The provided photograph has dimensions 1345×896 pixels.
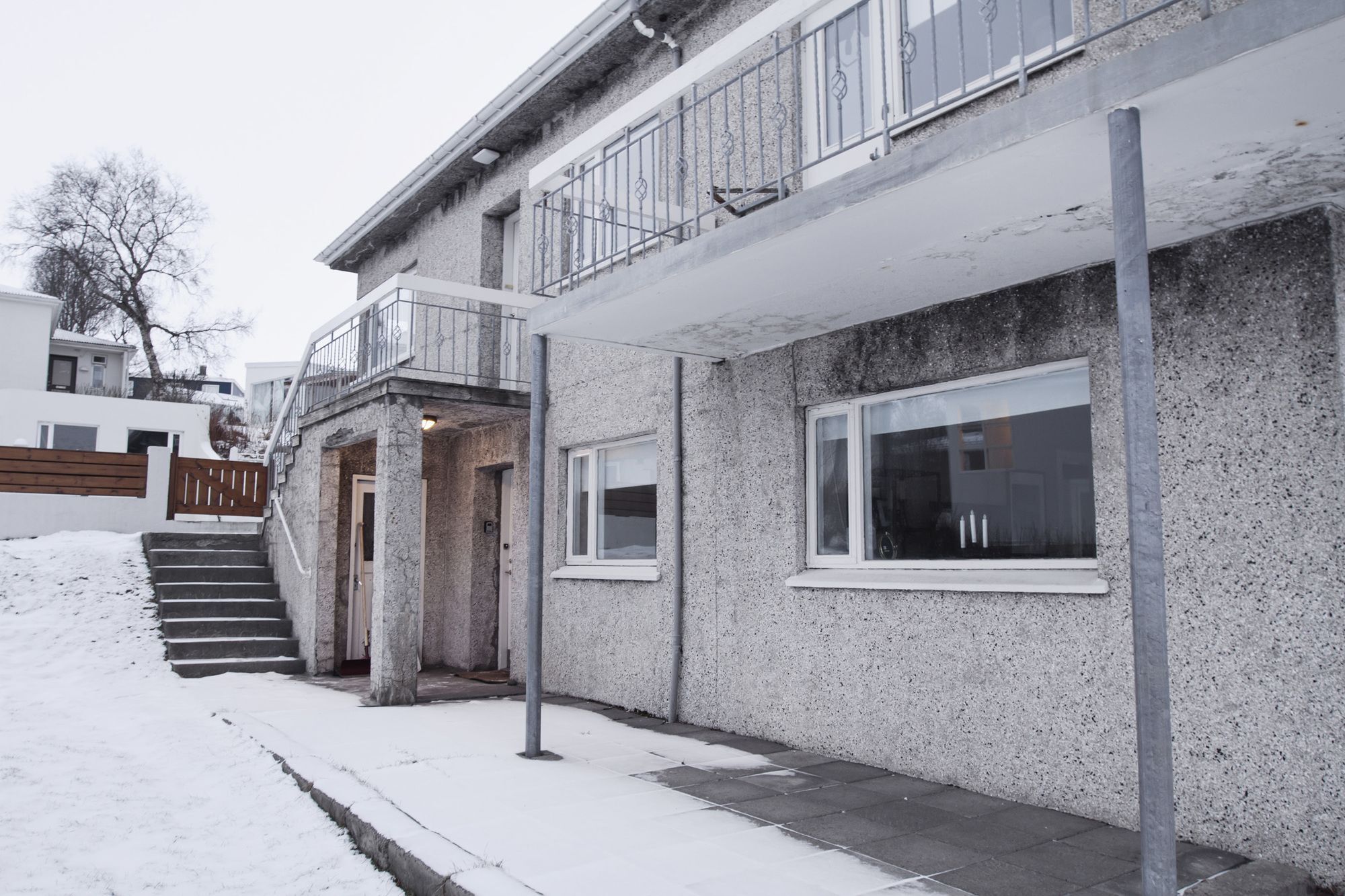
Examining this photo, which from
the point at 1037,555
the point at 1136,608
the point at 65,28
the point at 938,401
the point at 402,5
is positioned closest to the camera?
the point at 1136,608

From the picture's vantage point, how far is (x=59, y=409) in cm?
2450

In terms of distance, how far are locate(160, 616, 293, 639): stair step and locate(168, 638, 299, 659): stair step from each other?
10 cm

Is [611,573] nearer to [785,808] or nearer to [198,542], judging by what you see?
[785,808]

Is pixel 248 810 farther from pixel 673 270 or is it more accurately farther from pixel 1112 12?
pixel 1112 12

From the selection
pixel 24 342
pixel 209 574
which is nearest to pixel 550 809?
pixel 209 574

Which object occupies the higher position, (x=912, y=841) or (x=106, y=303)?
(x=106, y=303)

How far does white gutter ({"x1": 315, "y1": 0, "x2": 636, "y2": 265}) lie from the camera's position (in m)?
7.74

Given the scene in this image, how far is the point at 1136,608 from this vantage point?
2.61m

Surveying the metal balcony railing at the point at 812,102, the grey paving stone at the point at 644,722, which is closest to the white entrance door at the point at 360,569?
the grey paving stone at the point at 644,722

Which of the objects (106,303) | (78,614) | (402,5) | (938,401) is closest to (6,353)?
(106,303)

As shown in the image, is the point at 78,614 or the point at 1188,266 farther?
the point at 78,614

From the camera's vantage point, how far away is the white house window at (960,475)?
4688 mm

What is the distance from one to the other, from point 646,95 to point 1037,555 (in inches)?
133

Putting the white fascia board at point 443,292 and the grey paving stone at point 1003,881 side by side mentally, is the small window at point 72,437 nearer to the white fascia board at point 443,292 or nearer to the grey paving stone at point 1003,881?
the white fascia board at point 443,292
